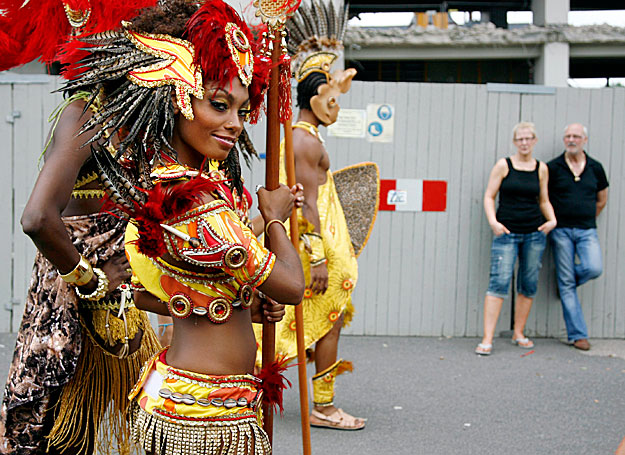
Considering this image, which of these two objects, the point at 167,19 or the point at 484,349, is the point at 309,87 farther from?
the point at 484,349

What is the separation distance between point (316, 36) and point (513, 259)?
10.8 feet

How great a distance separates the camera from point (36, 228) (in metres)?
2.46

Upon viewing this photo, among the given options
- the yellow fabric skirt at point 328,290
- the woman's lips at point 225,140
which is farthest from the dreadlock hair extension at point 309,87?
the woman's lips at point 225,140

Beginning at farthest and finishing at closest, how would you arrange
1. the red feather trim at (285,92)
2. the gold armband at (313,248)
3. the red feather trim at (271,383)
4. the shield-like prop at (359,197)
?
the shield-like prop at (359,197)
the gold armband at (313,248)
the red feather trim at (285,92)
the red feather trim at (271,383)

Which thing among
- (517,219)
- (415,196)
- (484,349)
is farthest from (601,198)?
(484,349)

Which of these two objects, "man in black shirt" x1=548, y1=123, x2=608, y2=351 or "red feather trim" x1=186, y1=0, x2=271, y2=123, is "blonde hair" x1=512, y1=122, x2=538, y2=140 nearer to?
"man in black shirt" x1=548, y1=123, x2=608, y2=351

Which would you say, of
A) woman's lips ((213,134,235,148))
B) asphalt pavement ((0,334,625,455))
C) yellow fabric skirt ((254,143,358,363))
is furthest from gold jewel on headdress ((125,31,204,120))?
asphalt pavement ((0,334,625,455))

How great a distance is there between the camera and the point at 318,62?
458 cm

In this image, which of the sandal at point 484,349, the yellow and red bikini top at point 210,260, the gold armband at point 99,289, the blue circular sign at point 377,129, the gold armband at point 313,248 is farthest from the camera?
the blue circular sign at point 377,129

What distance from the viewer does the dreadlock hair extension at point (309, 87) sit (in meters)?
4.53

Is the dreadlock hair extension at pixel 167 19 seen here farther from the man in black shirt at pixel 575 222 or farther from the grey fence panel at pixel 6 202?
the man in black shirt at pixel 575 222

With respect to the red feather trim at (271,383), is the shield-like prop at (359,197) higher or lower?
higher

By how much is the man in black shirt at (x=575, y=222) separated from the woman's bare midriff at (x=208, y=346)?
17.4 ft

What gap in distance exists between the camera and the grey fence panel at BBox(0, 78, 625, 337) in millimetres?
7137
